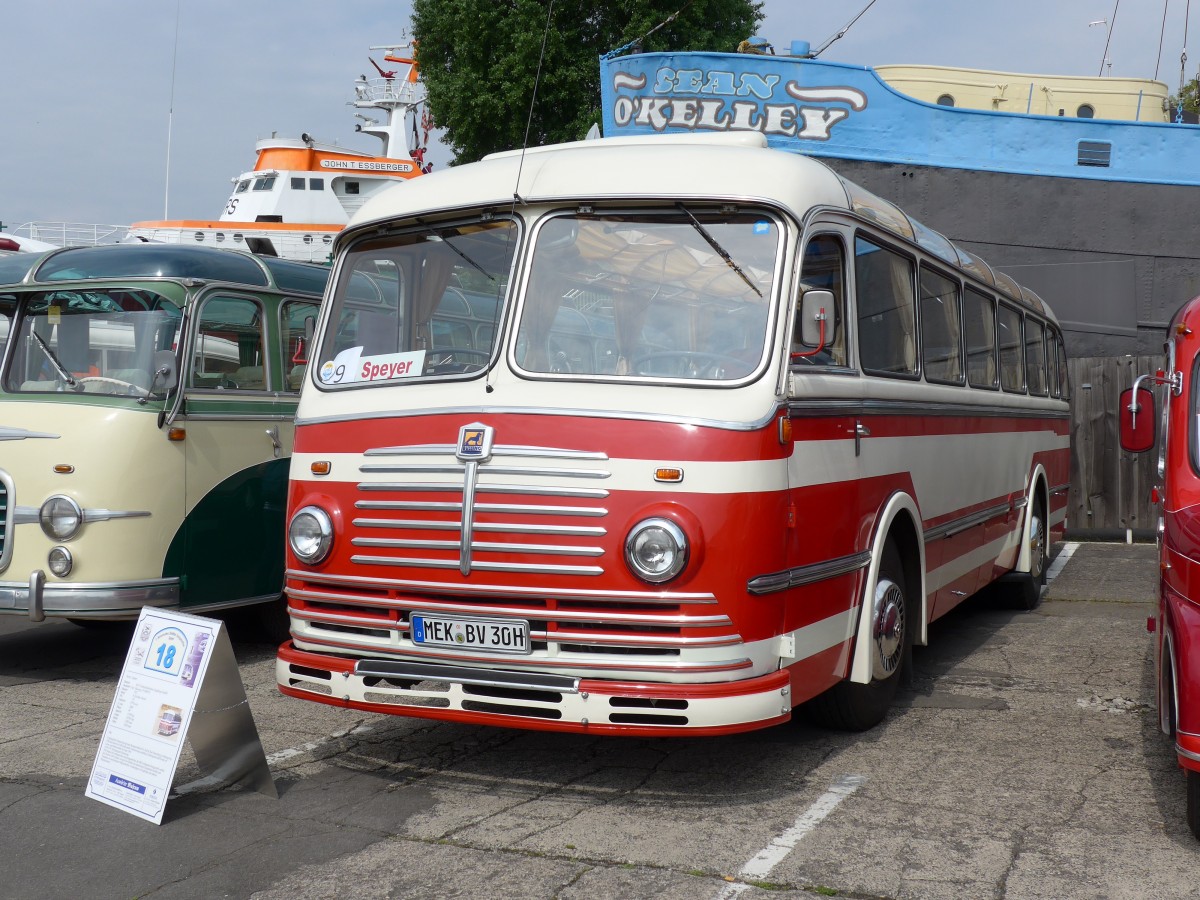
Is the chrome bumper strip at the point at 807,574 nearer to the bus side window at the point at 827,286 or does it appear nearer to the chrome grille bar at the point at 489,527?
the chrome grille bar at the point at 489,527

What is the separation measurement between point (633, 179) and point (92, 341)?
4.00 metres

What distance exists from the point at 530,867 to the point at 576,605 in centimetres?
94

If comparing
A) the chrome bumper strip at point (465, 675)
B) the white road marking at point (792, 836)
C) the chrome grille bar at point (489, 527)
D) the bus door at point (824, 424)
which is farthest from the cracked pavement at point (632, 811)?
the chrome grille bar at point (489, 527)

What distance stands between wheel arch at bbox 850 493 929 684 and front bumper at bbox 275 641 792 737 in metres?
0.92

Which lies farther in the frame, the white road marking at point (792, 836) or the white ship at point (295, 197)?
the white ship at point (295, 197)

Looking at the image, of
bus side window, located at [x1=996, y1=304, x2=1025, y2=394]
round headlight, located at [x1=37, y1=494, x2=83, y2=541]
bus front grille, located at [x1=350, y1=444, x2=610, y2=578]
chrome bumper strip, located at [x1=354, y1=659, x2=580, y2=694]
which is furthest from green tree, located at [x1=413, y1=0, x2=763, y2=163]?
chrome bumper strip, located at [x1=354, y1=659, x2=580, y2=694]

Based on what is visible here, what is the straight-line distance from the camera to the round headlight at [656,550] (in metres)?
4.40

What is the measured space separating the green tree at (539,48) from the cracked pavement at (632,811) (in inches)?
918

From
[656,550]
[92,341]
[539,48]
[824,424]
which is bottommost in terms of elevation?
[656,550]

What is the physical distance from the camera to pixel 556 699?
4520 mm

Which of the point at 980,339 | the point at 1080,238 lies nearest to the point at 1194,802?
the point at 980,339

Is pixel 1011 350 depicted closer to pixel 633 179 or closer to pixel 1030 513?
pixel 1030 513

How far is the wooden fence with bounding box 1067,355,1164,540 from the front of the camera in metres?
14.7

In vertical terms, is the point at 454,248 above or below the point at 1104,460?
above
